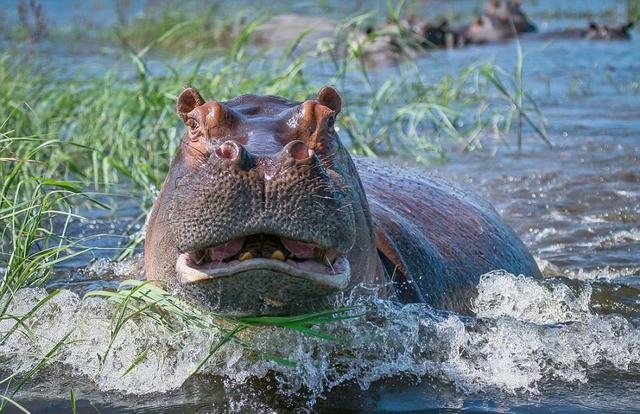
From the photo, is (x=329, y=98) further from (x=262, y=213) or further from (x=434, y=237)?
(x=434, y=237)

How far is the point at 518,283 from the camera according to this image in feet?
14.3

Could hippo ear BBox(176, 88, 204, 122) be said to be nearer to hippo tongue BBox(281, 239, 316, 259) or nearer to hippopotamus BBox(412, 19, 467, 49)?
hippo tongue BBox(281, 239, 316, 259)

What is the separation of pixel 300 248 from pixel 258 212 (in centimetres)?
20

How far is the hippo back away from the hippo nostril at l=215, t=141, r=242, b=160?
3.85 ft

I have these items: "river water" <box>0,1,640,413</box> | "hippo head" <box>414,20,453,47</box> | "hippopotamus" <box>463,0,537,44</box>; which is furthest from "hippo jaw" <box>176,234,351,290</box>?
"hippopotamus" <box>463,0,537,44</box>

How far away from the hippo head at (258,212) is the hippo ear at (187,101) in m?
0.06

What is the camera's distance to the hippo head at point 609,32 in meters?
13.8

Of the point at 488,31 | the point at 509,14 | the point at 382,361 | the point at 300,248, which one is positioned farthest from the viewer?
the point at 488,31

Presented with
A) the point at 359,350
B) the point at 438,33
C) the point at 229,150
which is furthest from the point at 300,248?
the point at 438,33

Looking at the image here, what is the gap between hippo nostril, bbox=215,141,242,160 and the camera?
2.73 meters

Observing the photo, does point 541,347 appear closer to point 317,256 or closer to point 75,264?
point 317,256

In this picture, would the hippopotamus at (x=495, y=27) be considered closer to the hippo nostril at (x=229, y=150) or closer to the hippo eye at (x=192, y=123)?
the hippo eye at (x=192, y=123)

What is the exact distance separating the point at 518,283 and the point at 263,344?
1.42 meters

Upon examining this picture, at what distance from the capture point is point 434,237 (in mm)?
4387
